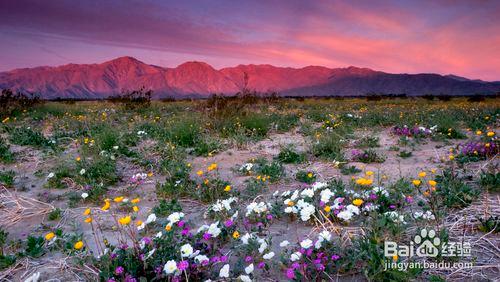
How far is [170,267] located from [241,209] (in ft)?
4.76

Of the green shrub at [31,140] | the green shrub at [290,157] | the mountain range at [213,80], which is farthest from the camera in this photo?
the mountain range at [213,80]

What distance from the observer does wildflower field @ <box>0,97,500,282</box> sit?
2.37 meters

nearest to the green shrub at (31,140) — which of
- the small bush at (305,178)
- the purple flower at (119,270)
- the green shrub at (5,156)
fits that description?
the green shrub at (5,156)

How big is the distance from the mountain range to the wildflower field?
114 m

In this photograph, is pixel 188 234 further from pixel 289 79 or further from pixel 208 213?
pixel 289 79

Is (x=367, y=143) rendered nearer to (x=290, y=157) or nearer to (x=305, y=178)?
(x=290, y=157)

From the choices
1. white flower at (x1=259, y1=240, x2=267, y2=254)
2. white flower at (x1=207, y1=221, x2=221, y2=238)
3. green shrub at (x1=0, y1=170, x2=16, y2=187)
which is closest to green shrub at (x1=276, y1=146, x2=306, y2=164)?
white flower at (x1=207, y1=221, x2=221, y2=238)

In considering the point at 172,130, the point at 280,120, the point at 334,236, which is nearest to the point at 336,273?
the point at 334,236

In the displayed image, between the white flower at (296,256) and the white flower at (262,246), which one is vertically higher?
the white flower at (296,256)

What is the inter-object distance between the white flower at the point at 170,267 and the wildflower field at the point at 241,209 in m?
0.01

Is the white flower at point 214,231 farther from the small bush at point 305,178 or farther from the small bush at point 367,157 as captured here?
the small bush at point 367,157

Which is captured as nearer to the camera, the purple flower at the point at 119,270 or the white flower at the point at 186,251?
the purple flower at the point at 119,270

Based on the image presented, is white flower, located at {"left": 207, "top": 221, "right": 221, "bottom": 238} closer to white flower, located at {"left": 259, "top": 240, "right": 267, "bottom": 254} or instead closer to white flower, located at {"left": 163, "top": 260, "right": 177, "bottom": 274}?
white flower, located at {"left": 259, "top": 240, "right": 267, "bottom": 254}

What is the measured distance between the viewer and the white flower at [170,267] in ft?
7.25
